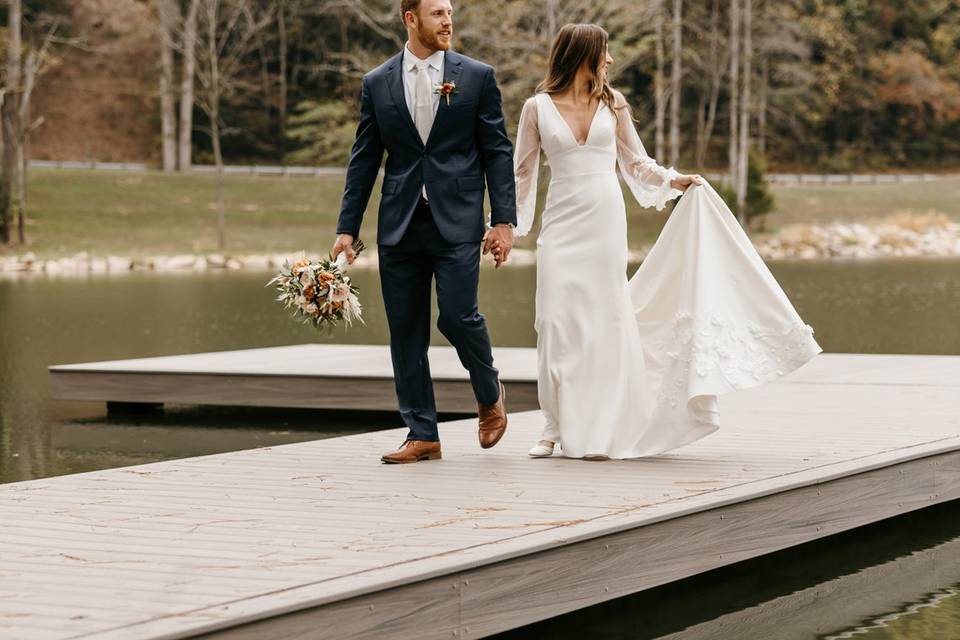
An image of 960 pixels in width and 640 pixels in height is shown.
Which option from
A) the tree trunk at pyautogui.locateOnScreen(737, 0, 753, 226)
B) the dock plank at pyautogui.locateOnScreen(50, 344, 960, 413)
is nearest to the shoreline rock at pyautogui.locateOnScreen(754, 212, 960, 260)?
the tree trunk at pyautogui.locateOnScreen(737, 0, 753, 226)

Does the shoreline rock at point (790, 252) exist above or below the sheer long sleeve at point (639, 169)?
below

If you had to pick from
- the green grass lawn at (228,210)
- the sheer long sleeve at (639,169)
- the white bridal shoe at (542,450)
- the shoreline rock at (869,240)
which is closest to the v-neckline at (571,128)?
the sheer long sleeve at (639,169)

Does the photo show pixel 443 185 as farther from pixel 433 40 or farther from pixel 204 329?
pixel 204 329

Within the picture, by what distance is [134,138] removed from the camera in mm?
53156

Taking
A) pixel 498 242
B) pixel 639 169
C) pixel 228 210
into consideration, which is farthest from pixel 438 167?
pixel 228 210

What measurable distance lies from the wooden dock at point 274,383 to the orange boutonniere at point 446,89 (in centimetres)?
382

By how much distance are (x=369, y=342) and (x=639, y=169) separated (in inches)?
371

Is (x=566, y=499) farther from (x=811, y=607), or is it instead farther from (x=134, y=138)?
(x=134, y=138)

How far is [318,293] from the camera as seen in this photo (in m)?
6.02

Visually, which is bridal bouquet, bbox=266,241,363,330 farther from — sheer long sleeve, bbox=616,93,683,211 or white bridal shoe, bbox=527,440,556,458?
sheer long sleeve, bbox=616,93,683,211

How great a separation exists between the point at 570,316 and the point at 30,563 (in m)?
2.62

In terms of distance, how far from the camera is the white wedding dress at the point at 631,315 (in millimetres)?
6113

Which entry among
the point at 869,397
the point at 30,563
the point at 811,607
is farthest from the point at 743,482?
the point at 869,397

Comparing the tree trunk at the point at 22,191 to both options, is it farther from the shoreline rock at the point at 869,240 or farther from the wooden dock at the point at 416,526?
the wooden dock at the point at 416,526
